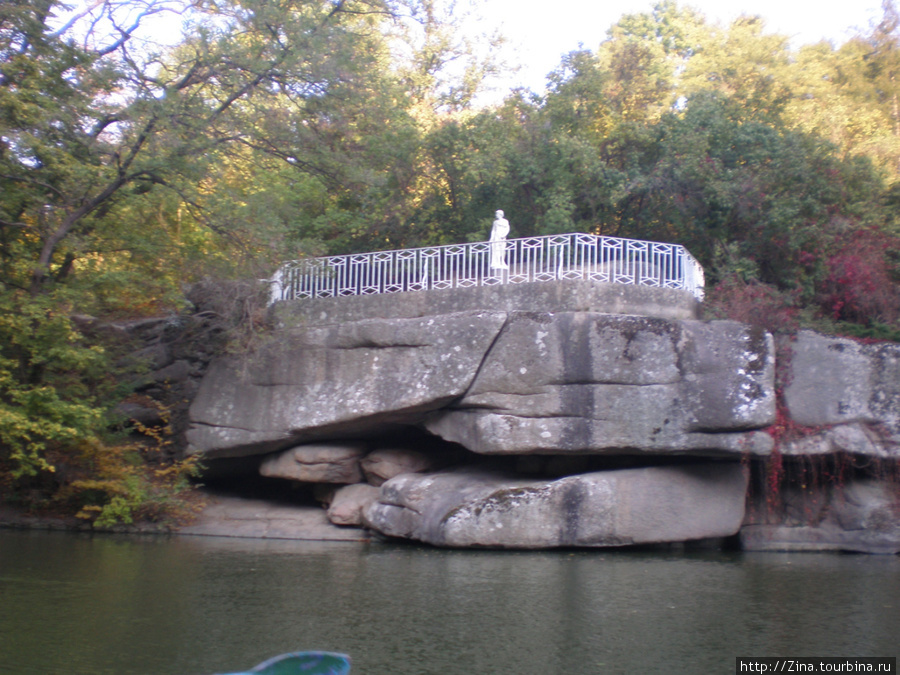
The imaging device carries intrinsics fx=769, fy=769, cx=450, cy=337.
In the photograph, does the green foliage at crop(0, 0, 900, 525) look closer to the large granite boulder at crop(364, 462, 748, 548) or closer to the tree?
the tree

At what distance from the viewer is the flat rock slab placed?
1411cm

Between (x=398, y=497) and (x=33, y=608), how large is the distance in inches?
257

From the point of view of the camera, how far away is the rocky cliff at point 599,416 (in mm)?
12562

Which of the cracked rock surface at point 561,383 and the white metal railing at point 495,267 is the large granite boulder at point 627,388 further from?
the white metal railing at point 495,267

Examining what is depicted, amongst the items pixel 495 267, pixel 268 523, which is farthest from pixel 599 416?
pixel 268 523

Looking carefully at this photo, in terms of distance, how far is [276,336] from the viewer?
48.2 feet

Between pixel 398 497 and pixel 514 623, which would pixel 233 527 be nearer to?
pixel 398 497

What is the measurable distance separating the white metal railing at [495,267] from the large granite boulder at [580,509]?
3422mm

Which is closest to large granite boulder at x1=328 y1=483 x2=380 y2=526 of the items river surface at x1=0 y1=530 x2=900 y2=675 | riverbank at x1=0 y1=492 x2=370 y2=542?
riverbank at x1=0 y1=492 x2=370 y2=542

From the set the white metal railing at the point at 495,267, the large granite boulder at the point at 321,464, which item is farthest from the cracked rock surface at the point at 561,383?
the white metal railing at the point at 495,267

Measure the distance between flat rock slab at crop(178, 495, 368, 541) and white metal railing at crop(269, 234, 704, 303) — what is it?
4.20 meters

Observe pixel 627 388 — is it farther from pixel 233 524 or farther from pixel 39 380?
pixel 39 380

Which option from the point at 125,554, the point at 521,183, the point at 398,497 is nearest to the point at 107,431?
the point at 125,554

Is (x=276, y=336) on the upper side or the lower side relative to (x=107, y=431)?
upper
